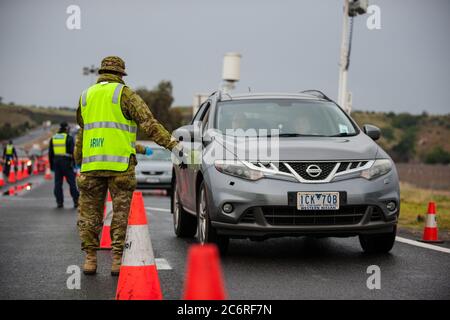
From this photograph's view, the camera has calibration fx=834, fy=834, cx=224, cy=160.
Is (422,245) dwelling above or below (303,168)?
below

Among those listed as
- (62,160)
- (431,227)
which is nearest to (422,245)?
(431,227)

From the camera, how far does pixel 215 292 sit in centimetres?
388

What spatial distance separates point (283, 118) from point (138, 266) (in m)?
3.97

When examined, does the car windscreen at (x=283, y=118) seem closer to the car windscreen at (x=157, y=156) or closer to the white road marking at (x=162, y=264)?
the white road marking at (x=162, y=264)

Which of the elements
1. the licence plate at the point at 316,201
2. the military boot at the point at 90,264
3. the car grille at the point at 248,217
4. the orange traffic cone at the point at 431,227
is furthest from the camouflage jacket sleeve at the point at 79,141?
the orange traffic cone at the point at 431,227

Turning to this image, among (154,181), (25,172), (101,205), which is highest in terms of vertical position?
(101,205)

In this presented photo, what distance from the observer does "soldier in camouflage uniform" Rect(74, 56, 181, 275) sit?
765 cm

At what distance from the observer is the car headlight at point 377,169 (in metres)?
8.52

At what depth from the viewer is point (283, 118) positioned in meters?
9.61

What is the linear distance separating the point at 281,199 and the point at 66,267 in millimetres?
2246

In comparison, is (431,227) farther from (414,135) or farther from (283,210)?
(414,135)

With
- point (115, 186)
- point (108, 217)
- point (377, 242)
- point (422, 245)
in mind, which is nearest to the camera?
point (115, 186)
